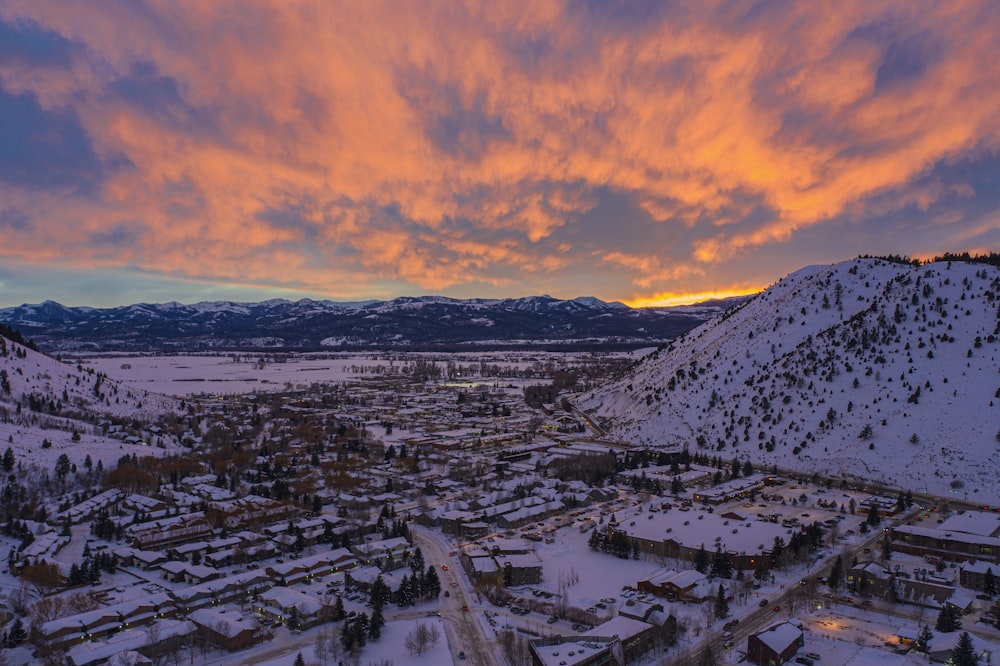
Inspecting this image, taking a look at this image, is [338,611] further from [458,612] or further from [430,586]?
[458,612]

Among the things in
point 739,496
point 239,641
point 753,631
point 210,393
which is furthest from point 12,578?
point 210,393

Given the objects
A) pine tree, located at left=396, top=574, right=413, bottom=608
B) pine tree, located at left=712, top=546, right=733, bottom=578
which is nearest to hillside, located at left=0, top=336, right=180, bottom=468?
pine tree, located at left=396, top=574, right=413, bottom=608

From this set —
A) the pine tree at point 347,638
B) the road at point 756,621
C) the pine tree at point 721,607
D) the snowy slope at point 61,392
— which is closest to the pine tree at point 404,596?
the pine tree at point 347,638

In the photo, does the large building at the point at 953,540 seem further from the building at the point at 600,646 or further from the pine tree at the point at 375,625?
the pine tree at the point at 375,625

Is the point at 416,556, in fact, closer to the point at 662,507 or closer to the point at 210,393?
the point at 662,507

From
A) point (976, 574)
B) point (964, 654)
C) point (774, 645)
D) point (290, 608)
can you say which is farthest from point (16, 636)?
point (976, 574)
